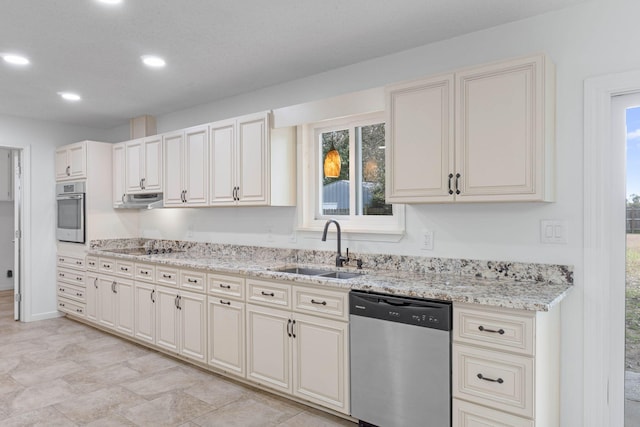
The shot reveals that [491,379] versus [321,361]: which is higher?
[491,379]

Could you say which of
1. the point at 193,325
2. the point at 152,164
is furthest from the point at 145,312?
the point at 152,164

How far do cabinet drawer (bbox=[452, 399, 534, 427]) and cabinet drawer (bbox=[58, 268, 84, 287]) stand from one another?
452 centimetres

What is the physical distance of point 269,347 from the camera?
Answer: 3068mm

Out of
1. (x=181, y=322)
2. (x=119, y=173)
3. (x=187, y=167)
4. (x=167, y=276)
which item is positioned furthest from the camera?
(x=119, y=173)

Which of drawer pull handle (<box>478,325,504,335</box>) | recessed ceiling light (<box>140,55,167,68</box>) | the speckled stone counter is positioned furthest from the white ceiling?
drawer pull handle (<box>478,325,504,335</box>)

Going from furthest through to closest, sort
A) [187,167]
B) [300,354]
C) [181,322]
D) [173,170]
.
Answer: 1. [173,170]
2. [187,167]
3. [181,322]
4. [300,354]

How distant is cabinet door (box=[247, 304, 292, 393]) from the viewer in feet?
9.71

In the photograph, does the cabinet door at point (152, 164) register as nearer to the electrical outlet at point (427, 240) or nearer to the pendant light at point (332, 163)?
the pendant light at point (332, 163)

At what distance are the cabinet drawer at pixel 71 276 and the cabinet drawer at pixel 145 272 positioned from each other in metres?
1.29

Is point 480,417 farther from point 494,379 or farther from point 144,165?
point 144,165

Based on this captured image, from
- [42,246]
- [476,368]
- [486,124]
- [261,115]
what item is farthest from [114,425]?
[42,246]


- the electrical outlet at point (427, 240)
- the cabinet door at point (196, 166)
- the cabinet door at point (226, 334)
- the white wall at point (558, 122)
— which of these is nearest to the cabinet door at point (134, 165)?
the cabinet door at point (196, 166)

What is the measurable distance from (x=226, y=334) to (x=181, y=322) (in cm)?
61

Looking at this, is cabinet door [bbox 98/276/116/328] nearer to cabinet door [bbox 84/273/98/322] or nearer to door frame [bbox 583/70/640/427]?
cabinet door [bbox 84/273/98/322]
